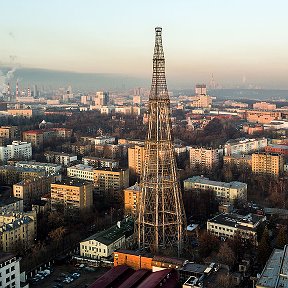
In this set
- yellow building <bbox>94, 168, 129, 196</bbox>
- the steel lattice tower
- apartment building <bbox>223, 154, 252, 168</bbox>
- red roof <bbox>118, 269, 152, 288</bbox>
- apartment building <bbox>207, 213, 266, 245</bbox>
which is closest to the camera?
red roof <bbox>118, 269, 152, 288</bbox>

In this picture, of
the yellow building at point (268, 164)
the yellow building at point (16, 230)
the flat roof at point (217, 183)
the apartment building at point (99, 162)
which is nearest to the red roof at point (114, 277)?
the yellow building at point (16, 230)

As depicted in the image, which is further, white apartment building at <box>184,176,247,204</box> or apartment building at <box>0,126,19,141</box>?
apartment building at <box>0,126,19,141</box>

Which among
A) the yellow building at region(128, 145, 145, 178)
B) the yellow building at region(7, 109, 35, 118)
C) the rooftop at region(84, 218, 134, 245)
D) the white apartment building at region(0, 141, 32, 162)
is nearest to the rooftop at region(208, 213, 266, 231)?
the rooftop at region(84, 218, 134, 245)

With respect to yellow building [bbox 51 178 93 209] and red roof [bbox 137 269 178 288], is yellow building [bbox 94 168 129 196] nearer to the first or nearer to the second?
yellow building [bbox 51 178 93 209]

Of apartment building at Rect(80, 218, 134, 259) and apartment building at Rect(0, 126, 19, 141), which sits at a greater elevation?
apartment building at Rect(0, 126, 19, 141)

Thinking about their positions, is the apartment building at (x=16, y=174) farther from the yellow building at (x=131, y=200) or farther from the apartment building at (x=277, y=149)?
the apartment building at (x=277, y=149)

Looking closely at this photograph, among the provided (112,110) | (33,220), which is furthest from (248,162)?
(112,110)

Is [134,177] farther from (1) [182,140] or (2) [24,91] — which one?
(2) [24,91]
